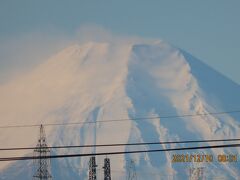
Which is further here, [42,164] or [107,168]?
[42,164]

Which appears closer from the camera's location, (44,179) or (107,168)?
(107,168)

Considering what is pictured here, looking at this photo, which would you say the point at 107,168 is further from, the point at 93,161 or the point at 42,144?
the point at 42,144

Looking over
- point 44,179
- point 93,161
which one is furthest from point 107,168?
point 44,179

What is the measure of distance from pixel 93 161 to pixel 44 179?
824 centimetres

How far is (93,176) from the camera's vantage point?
353 ft

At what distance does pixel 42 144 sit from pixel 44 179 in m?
4.39

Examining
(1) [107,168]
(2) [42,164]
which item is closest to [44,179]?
(2) [42,164]

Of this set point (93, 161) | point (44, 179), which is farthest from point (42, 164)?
point (93, 161)

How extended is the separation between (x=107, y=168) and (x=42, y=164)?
38.3ft

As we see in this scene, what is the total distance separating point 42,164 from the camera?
112000 millimetres

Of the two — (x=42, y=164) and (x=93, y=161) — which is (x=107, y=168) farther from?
(x=42, y=164)

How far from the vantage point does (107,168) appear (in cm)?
10388

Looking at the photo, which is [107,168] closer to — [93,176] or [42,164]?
[93,176]

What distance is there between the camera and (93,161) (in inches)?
4171
